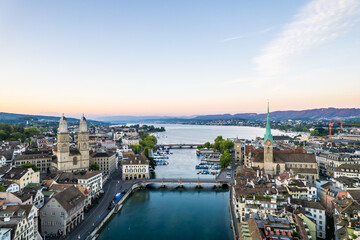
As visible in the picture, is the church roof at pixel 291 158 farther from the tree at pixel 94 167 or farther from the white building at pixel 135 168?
the tree at pixel 94 167

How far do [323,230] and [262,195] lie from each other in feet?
22.5

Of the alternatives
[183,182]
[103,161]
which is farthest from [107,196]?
[103,161]

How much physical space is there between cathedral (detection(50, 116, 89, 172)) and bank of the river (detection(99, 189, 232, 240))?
505 inches

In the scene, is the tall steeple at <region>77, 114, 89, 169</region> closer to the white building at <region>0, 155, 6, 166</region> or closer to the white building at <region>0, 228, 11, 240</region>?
the white building at <region>0, 155, 6, 166</region>

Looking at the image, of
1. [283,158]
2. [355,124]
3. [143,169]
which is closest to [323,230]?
[283,158]

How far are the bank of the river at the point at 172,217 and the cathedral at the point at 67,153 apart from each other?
505 inches

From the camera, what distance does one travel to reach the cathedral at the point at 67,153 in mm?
46719

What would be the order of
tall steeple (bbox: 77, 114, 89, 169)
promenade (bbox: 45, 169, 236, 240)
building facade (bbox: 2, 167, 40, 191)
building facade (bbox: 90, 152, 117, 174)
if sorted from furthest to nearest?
building facade (bbox: 90, 152, 117, 174) < tall steeple (bbox: 77, 114, 89, 169) < building facade (bbox: 2, 167, 40, 191) < promenade (bbox: 45, 169, 236, 240)

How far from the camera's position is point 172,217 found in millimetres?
35375

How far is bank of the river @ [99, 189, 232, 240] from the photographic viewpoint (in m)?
30.3

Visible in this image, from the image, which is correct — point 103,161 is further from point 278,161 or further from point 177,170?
point 278,161

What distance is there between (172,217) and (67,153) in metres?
24.2

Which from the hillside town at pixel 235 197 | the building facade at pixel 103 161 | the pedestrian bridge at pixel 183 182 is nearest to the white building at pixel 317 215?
the hillside town at pixel 235 197

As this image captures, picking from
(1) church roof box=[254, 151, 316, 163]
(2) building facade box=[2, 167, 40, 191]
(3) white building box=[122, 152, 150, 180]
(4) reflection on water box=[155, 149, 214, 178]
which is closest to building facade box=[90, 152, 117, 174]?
(3) white building box=[122, 152, 150, 180]
